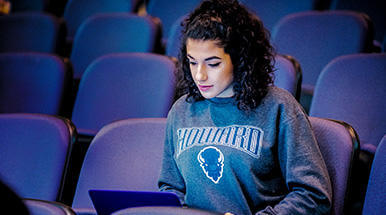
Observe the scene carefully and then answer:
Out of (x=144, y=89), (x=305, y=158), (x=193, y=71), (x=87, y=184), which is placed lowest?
(x=87, y=184)

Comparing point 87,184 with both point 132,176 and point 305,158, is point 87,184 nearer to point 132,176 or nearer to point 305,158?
point 132,176

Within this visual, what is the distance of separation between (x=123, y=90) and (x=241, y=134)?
2.52 ft

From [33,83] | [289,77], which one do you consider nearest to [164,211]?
[289,77]

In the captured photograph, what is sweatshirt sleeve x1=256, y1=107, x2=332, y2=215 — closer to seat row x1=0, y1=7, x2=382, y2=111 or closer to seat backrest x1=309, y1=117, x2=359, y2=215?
seat backrest x1=309, y1=117, x2=359, y2=215

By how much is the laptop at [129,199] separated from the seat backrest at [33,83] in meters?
0.89

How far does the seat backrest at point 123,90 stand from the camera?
1.61 metres

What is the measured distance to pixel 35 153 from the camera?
4.26ft

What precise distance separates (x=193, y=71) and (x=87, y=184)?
1.52 ft

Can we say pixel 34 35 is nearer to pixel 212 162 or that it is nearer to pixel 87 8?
pixel 87 8

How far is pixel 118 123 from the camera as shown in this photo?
51.8 inches

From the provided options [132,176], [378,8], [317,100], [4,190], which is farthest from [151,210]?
[378,8]

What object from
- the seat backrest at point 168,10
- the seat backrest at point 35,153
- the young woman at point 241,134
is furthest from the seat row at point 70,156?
the seat backrest at point 168,10

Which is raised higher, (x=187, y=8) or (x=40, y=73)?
(x=187, y=8)

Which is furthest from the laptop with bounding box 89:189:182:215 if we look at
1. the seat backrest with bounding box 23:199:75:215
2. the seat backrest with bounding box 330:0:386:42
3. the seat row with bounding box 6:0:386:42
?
the seat backrest with bounding box 330:0:386:42
